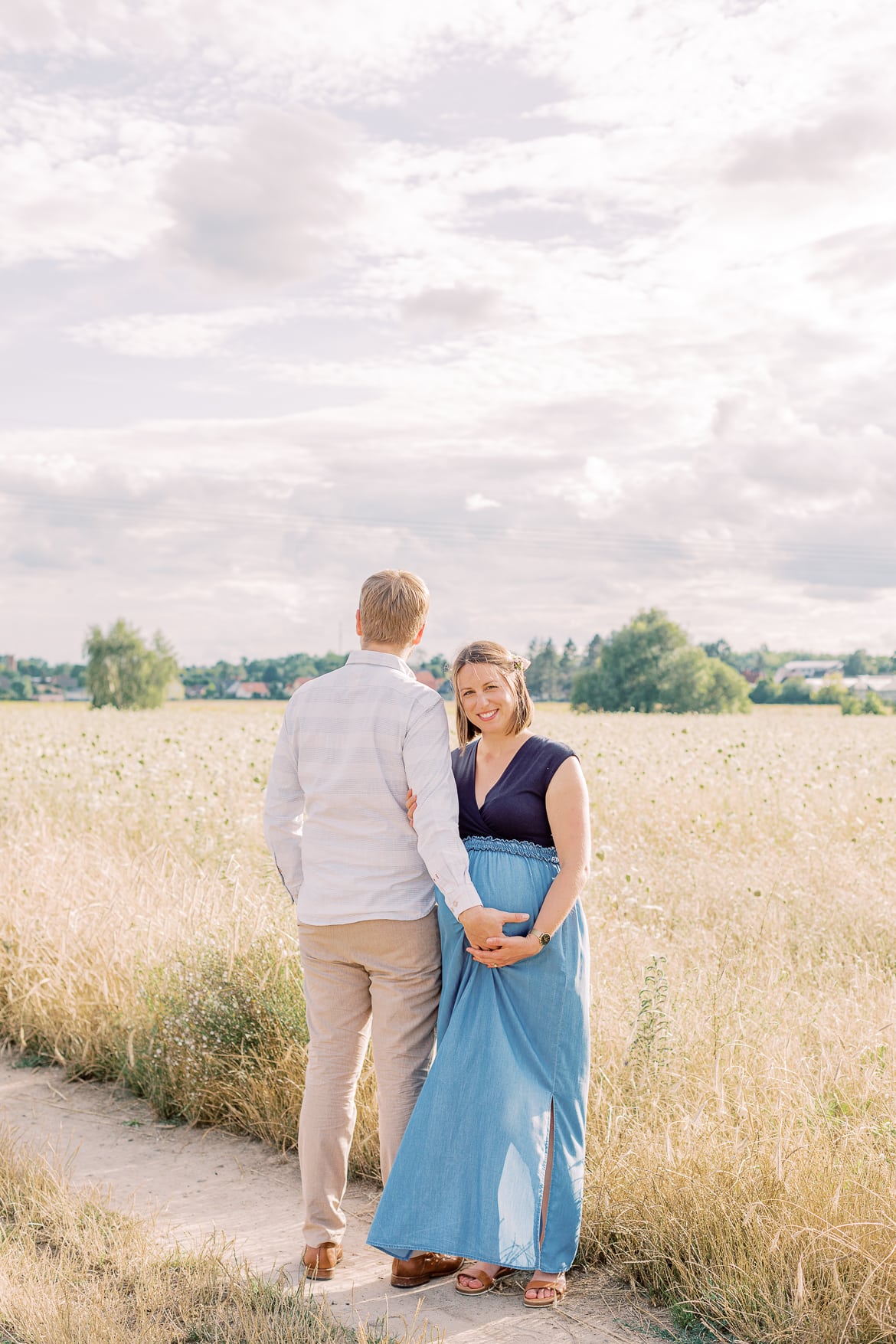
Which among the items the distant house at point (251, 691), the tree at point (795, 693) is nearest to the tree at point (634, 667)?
the tree at point (795, 693)

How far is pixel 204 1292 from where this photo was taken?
3770 mm

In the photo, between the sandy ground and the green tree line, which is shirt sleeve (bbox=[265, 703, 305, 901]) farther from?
the green tree line

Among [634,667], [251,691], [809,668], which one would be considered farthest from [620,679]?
[809,668]

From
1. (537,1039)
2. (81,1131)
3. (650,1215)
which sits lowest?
(81,1131)

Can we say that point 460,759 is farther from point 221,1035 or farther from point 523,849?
point 221,1035

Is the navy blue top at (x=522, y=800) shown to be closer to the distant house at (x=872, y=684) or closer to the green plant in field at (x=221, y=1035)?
the green plant in field at (x=221, y=1035)

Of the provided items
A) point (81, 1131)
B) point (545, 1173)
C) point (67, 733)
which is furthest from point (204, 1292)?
point (67, 733)

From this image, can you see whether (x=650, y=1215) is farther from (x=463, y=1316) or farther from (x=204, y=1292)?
(x=204, y=1292)

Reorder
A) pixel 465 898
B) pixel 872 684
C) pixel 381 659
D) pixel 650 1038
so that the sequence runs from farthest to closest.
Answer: pixel 872 684 → pixel 650 1038 → pixel 381 659 → pixel 465 898

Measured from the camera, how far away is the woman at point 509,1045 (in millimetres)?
3633

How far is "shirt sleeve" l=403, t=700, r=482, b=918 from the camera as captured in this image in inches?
141

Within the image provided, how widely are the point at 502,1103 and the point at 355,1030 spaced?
61 centimetres

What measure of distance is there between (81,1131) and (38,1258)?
1.56m

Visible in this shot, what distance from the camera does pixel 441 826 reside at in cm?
359
